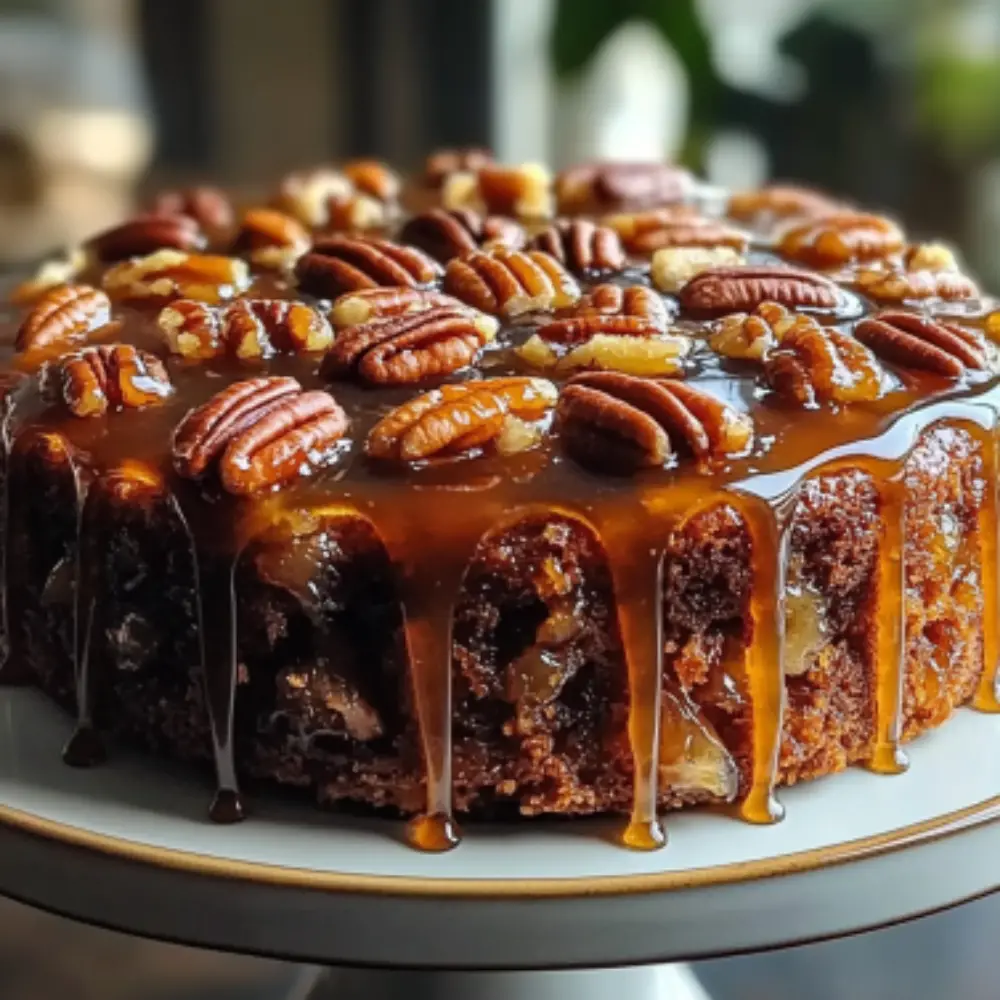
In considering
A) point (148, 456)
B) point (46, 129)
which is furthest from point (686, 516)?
point (46, 129)

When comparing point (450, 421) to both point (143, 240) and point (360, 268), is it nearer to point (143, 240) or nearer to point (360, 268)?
point (360, 268)

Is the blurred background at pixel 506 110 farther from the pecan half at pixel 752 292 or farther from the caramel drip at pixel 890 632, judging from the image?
the pecan half at pixel 752 292

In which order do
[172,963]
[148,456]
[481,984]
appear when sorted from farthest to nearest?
[172,963], [481,984], [148,456]

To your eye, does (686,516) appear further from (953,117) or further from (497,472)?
(953,117)

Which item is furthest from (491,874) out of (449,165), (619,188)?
(449,165)

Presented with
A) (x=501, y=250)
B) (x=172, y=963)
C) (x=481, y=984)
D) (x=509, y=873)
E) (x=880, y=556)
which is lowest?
(x=172, y=963)
